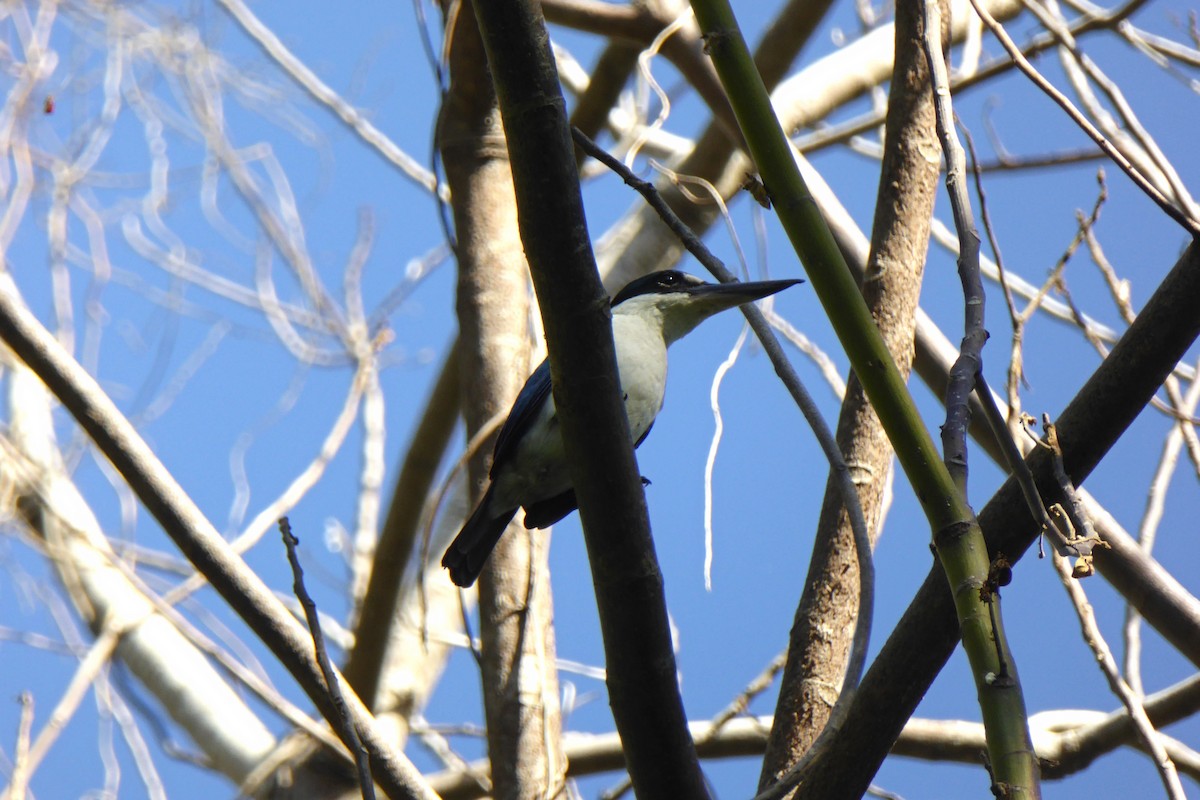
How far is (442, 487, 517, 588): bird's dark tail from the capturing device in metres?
3.27

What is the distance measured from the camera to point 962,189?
1600 millimetres

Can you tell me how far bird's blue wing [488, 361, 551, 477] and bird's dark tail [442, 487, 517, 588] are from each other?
10 cm

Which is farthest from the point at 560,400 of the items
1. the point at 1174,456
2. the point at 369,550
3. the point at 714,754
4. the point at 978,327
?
the point at 369,550

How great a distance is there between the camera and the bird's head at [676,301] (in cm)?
352

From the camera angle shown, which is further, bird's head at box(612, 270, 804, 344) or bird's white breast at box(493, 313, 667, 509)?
bird's head at box(612, 270, 804, 344)

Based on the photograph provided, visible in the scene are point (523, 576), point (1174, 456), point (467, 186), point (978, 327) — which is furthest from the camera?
point (467, 186)

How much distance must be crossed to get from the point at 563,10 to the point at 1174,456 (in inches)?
89.3

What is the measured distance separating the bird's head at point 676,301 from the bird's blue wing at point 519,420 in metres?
0.48

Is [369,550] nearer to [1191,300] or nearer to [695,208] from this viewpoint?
[695,208]

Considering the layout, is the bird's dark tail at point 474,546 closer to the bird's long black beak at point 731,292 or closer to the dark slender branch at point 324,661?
the bird's long black beak at point 731,292

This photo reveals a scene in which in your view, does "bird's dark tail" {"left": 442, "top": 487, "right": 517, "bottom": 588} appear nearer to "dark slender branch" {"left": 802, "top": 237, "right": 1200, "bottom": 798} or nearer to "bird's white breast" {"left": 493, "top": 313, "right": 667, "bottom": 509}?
"bird's white breast" {"left": 493, "top": 313, "right": 667, "bottom": 509}

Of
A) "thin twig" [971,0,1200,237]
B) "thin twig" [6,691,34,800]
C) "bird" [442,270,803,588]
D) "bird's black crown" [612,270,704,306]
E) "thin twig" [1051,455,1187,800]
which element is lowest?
"thin twig" [6,691,34,800]

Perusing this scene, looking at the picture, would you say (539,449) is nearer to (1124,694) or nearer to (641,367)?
(641,367)

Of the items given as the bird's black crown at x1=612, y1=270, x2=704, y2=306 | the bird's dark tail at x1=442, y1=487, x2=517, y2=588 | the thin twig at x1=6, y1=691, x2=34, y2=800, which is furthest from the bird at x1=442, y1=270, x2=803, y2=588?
the thin twig at x1=6, y1=691, x2=34, y2=800
